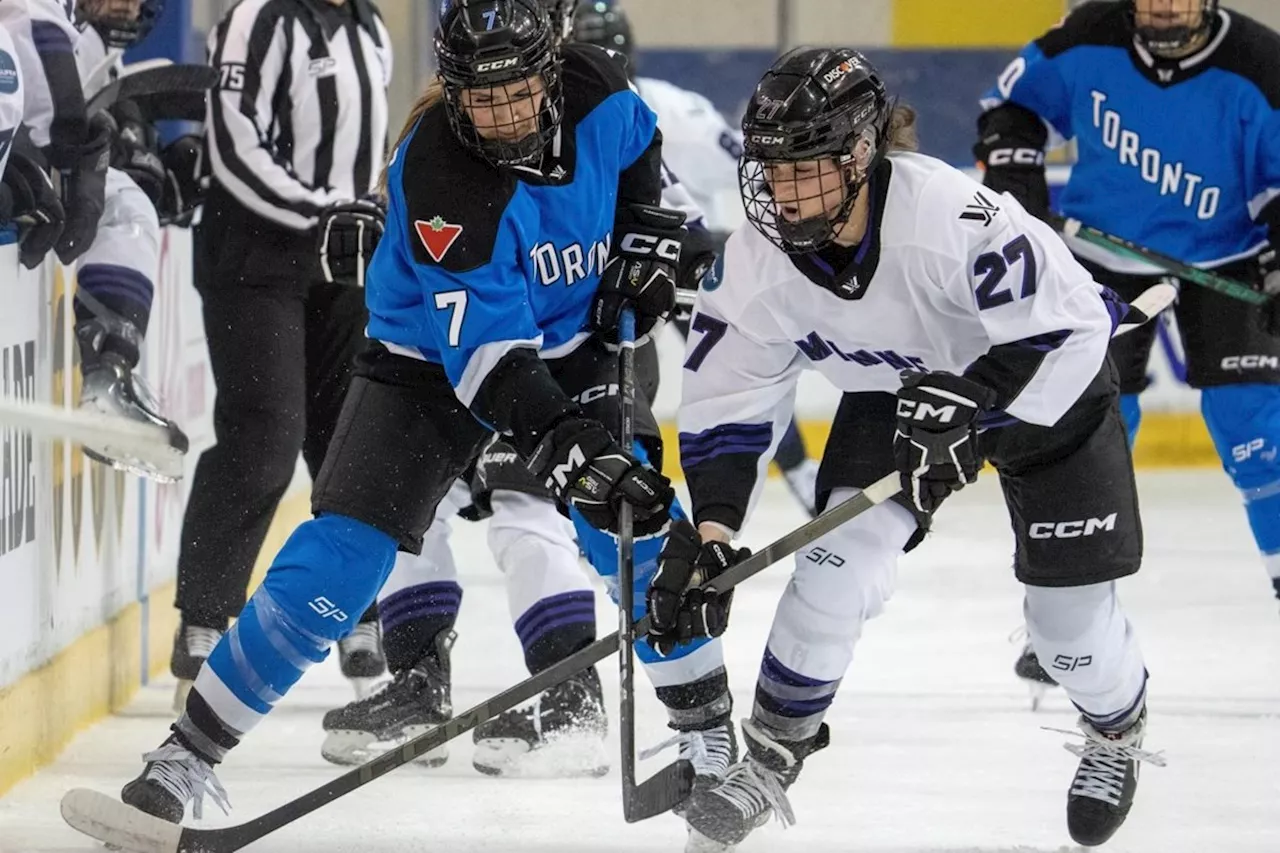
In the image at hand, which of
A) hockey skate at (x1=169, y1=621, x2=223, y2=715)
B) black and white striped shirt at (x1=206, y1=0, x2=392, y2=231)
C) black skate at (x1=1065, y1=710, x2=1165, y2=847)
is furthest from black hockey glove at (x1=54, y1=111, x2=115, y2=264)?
black skate at (x1=1065, y1=710, x2=1165, y2=847)

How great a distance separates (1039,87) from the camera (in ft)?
12.0

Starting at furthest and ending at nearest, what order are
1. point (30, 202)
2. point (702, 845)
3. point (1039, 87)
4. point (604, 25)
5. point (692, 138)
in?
1. point (692, 138)
2. point (604, 25)
3. point (1039, 87)
4. point (30, 202)
5. point (702, 845)

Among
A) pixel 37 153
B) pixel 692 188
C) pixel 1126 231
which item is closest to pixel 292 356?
pixel 37 153

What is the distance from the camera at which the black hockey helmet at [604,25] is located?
4711 mm

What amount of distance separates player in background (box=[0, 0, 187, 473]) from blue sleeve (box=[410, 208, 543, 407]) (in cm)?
67

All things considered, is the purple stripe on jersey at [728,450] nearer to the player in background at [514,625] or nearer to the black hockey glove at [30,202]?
the player in background at [514,625]

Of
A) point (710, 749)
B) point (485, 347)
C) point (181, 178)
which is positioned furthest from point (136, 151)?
point (710, 749)

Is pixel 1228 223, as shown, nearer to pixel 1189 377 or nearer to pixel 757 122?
pixel 1189 377

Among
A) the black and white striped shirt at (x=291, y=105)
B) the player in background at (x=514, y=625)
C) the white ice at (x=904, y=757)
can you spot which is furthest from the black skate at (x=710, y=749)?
the black and white striped shirt at (x=291, y=105)

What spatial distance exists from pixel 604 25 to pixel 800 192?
2.62 metres

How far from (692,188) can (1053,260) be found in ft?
9.55

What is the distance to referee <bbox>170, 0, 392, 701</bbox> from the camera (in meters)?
3.44

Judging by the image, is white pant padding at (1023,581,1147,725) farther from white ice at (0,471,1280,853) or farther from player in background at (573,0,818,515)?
player in background at (573,0,818,515)

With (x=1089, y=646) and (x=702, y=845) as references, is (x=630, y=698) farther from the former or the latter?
(x=1089, y=646)
